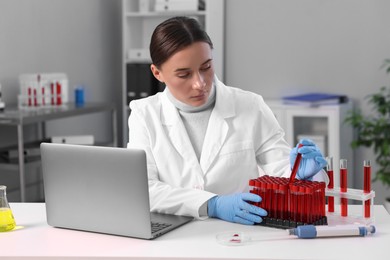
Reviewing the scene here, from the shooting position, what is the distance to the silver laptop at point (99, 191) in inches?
61.3

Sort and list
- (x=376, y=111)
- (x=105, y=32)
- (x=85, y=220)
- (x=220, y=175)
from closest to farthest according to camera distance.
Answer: (x=85, y=220) → (x=220, y=175) → (x=376, y=111) → (x=105, y=32)

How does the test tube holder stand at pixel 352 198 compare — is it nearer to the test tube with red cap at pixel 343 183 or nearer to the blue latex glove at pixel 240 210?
the test tube with red cap at pixel 343 183

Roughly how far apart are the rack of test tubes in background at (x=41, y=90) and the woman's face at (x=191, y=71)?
1938 mm

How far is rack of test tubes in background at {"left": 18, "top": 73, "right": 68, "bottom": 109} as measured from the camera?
12.4 feet

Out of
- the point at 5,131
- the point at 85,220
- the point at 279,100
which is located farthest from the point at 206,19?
the point at 85,220

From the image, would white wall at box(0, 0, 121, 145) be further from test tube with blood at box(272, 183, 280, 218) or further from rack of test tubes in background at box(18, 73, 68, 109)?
test tube with blood at box(272, 183, 280, 218)

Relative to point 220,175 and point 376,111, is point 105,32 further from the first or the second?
point 220,175

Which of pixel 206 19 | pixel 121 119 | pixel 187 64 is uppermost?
pixel 206 19

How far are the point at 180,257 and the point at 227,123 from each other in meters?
0.76

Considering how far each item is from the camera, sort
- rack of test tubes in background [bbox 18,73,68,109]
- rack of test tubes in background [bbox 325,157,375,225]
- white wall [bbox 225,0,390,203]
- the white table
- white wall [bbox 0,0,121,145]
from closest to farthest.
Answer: the white table
rack of test tubes in background [bbox 325,157,375,225]
rack of test tubes in background [bbox 18,73,68,109]
white wall [bbox 0,0,121,145]
white wall [bbox 225,0,390,203]

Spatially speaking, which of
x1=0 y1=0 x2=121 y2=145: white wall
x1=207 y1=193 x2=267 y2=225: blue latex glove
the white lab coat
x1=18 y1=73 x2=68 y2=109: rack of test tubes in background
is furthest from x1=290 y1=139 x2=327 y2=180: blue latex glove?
x1=0 y1=0 x2=121 y2=145: white wall

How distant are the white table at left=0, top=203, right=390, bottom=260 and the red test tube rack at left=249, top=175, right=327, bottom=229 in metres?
0.05

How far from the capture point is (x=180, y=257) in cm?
144

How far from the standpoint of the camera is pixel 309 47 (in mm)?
4438
